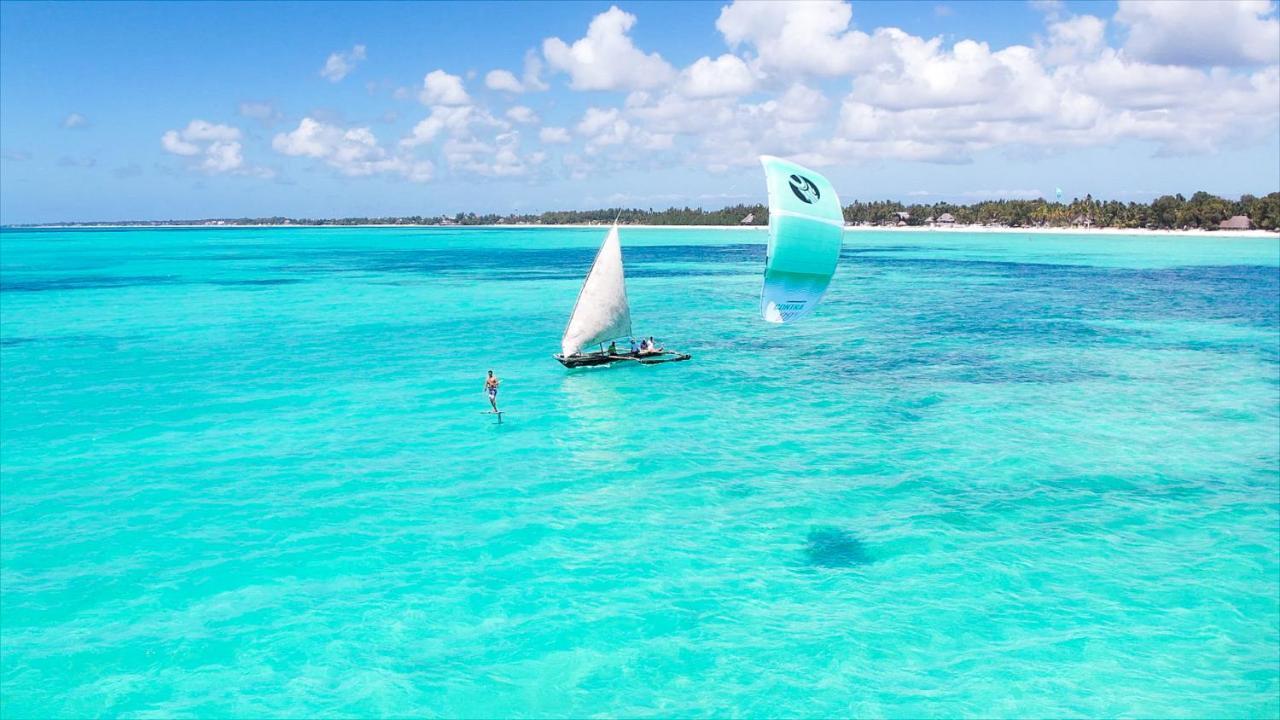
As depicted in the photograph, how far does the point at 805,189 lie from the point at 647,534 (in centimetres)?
1475

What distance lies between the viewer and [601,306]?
52.3 meters

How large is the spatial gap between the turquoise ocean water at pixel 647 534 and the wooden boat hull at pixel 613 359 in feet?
3.12

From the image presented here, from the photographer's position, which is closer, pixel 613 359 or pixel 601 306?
pixel 601 306

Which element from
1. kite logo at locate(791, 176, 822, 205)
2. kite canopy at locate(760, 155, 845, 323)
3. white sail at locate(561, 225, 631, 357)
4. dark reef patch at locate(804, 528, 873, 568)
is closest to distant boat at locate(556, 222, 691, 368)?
white sail at locate(561, 225, 631, 357)

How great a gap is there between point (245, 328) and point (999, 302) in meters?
77.3

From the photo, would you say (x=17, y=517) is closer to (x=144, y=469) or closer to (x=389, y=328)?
(x=144, y=469)

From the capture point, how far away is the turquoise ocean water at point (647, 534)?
1938 cm

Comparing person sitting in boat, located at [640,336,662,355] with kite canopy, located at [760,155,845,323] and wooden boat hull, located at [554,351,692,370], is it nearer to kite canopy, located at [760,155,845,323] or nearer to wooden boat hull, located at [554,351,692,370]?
wooden boat hull, located at [554,351,692,370]

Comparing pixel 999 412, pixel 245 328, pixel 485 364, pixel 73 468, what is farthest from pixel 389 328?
pixel 999 412

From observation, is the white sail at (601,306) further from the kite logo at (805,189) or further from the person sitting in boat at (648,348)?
the kite logo at (805,189)

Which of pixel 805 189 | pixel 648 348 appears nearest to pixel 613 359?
pixel 648 348

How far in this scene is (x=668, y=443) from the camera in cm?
3725

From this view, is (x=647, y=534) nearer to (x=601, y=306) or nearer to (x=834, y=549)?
(x=834, y=549)

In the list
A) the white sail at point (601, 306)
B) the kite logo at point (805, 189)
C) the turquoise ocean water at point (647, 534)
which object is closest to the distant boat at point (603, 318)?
the white sail at point (601, 306)
